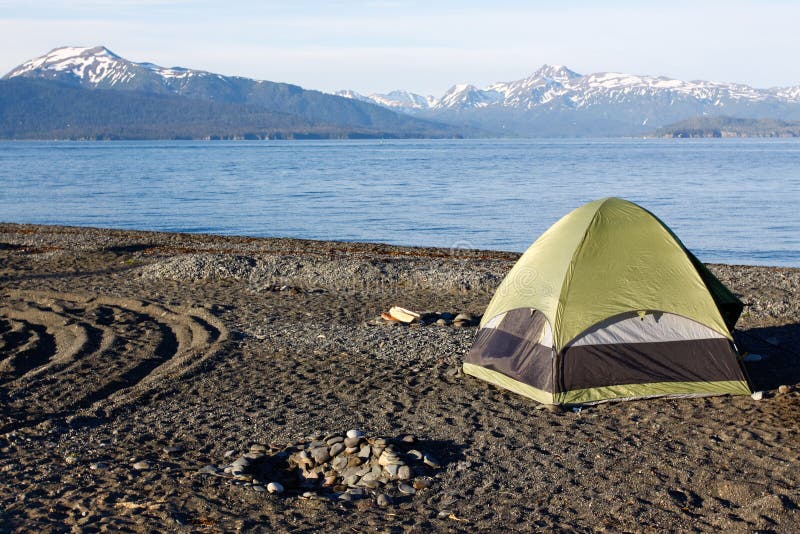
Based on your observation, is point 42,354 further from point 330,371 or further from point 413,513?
point 413,513

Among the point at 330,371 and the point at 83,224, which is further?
the point at 83,224

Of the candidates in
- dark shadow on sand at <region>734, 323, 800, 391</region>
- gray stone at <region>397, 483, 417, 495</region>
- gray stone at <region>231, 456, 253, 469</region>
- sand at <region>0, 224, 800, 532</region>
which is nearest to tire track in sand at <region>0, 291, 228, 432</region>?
sand at <region>0, 224, 800, 532</region>

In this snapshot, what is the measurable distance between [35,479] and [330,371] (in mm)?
4344

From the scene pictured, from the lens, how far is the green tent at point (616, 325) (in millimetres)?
9578

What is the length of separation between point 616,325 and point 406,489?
387cm

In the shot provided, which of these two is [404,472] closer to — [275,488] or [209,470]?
[275,488]

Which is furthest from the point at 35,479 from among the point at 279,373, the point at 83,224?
the point at 83,224

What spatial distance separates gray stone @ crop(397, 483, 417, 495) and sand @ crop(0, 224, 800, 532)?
0.08 metres

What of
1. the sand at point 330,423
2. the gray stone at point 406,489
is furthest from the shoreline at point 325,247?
the gray stone at point 406,489

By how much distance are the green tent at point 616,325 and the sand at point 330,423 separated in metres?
0.29

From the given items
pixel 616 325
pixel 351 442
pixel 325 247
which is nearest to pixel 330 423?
pixel 351 442

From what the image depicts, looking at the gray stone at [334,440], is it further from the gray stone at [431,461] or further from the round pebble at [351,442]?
the gray stone at [431,461]

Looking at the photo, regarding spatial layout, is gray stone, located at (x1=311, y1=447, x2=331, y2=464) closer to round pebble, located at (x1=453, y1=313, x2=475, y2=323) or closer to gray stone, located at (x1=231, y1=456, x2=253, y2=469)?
gray stone, located at (x1=231, y1=456, x2=253, y2=469)

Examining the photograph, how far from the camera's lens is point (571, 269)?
9.92m
